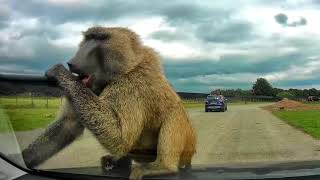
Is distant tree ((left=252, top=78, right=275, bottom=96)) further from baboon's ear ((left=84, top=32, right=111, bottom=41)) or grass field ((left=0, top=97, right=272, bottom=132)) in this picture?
baboon's ear ((left=84, top=32, right=111, bottom=41))

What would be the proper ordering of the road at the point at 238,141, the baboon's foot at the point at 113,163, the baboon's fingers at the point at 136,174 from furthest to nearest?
the baboon's foot at the point at 113,163, the baboon's fingers at the point at 136,174, the road at the point at 238,141

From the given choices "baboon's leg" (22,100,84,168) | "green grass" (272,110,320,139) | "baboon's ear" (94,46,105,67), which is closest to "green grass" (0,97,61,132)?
"baboon's leg" (22,100,84,168)

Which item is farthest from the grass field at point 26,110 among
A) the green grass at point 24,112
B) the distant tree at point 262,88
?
the distant tree at point 262,88

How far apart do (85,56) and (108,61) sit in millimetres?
312

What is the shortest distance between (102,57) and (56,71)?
473mm

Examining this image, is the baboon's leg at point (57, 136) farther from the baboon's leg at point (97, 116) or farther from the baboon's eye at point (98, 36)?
the baboon's eye at point (98, 36)

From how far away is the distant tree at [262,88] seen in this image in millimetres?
2496

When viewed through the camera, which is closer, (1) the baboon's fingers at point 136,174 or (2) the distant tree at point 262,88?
(2) the distant tree at point 262,88

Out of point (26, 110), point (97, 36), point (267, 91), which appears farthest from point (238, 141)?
point (26, 110)

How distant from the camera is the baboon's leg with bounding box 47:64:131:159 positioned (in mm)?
3014

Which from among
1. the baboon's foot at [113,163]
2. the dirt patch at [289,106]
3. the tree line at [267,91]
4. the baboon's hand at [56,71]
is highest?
the baboon's hand at [56,71]

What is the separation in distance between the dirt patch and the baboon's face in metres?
0.86

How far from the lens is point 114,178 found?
2.79m

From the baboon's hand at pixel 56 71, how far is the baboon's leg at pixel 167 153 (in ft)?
2.29
